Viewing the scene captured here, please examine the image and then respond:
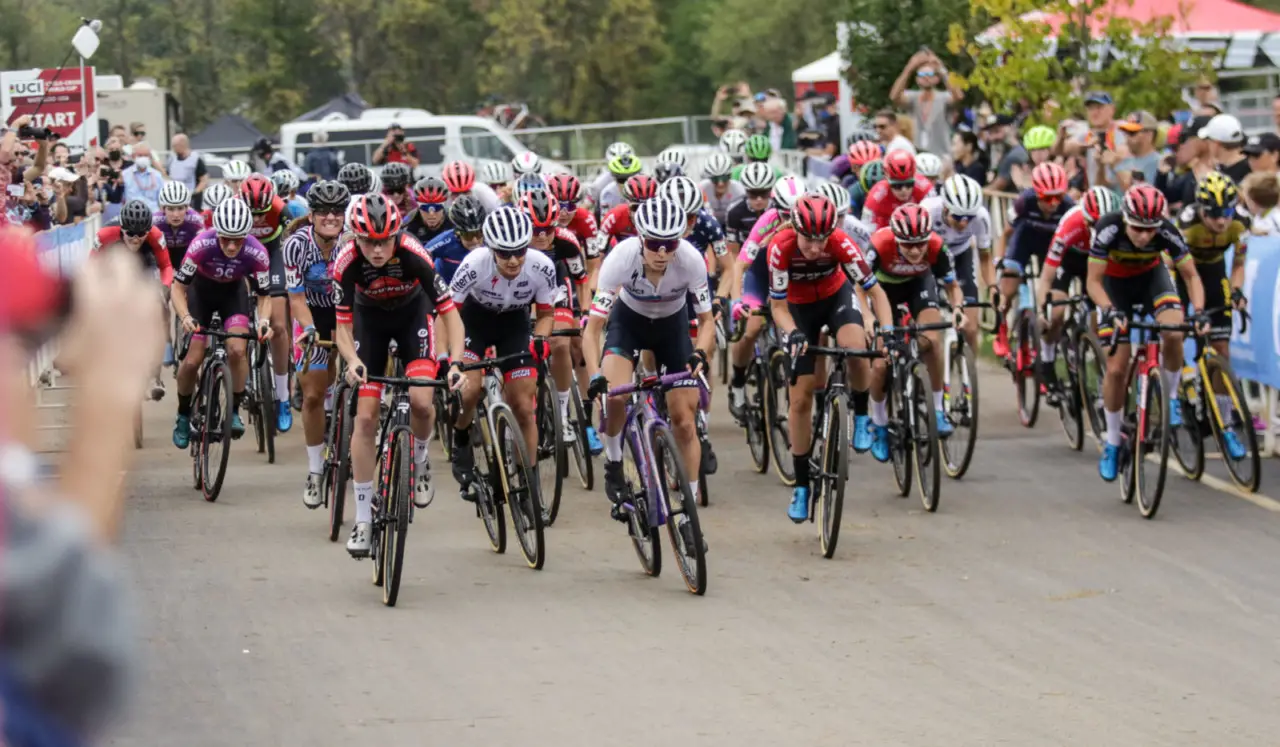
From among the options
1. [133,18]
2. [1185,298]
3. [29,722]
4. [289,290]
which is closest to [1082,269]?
[1185,298]

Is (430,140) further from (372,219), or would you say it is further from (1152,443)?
(372,219)

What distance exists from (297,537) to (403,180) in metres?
3.96

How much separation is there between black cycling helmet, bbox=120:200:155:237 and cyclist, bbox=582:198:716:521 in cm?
475

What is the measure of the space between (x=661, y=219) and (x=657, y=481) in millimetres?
1392

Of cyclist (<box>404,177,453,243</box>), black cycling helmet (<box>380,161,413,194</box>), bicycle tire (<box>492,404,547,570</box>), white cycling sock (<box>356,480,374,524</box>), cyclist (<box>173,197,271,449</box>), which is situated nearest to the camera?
white cycling sock (<box>356,480,374,524</box>)

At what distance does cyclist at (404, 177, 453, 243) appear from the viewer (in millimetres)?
14453

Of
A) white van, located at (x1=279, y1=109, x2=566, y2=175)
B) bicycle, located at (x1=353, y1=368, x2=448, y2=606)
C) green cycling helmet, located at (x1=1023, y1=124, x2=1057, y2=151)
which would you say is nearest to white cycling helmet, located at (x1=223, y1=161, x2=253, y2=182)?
green cycling helmet, located at (x1=1023, y1=124, x2=1057, y2=151)

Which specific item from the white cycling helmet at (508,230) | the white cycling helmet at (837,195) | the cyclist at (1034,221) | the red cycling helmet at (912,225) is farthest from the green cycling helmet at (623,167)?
the white cycling helmet at (508,230)

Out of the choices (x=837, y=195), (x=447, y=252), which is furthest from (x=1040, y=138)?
(x=447, y=252)

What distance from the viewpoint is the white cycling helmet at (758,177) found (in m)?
15.0

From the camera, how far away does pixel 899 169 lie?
46.8 feet

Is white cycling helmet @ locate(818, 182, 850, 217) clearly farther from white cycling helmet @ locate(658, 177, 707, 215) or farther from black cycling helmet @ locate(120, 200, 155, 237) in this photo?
black cycling helmet @ locate(120, 200, 155, 237)

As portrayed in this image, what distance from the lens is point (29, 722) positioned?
71.8 inches

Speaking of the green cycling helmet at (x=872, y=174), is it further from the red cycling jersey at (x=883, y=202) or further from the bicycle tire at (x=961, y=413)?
the bicycle tire at (x=961, y=413)
